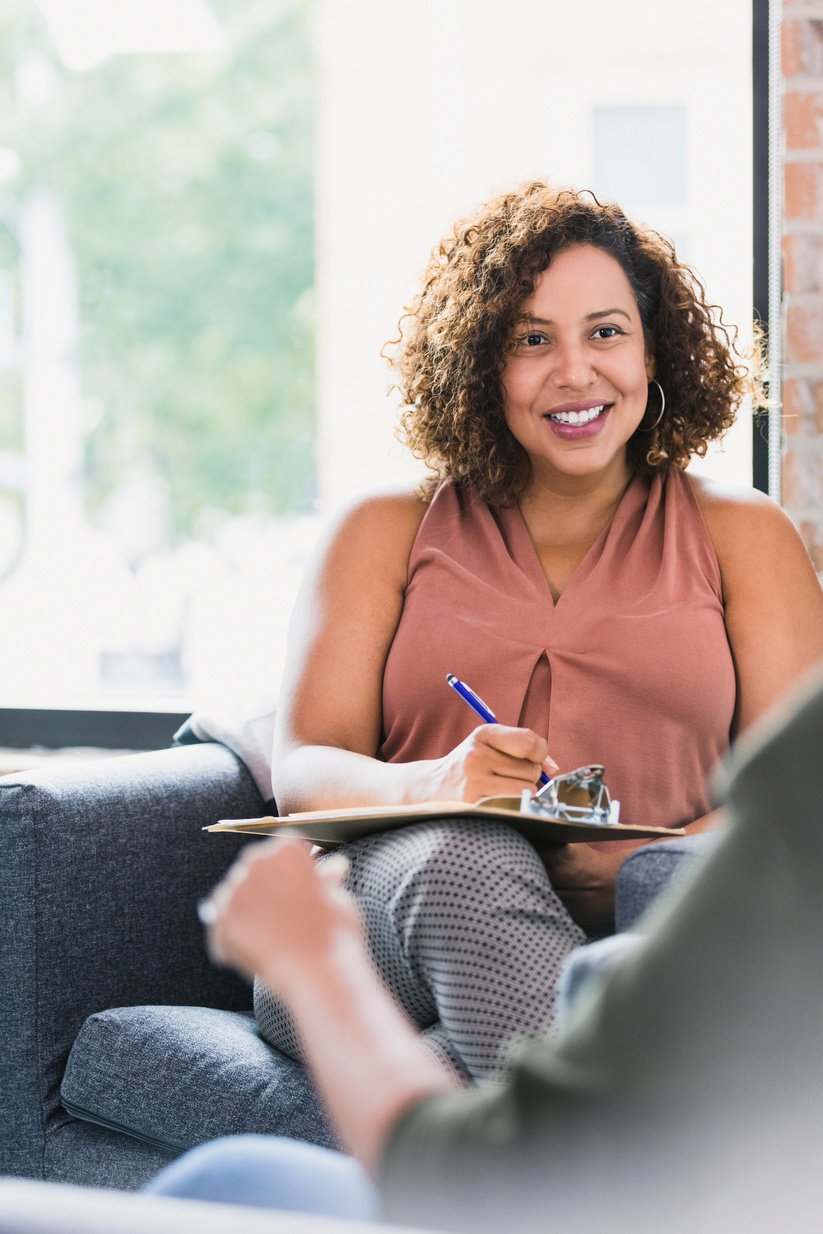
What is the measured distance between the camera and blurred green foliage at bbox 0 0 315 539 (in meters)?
6.41

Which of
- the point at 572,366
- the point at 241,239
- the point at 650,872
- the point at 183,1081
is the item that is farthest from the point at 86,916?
the point at 241,239

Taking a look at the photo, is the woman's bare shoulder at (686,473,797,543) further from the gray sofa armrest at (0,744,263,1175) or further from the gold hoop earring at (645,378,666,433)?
the gray sofa armrest at (0,744,263,1175)

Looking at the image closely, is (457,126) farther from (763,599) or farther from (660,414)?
(763,599)

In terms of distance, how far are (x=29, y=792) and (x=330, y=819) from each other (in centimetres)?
44

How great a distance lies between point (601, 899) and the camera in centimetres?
144

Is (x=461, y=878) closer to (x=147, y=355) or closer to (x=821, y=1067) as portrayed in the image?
(x=821, y=1067)

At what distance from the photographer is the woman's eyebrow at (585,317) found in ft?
5.59

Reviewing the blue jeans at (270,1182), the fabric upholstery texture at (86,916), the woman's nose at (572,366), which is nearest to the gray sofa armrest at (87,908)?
the fabric upholstery texture at (86,916)

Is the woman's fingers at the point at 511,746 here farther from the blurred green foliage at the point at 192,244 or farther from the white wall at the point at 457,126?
the blurred green foliage at the point at 192,244

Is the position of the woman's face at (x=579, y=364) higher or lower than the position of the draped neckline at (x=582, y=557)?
higher

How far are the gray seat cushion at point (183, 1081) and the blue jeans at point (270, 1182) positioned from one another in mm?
612

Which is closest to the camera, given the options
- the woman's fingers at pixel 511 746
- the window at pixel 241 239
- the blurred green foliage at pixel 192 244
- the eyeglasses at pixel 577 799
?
the eyeglasses at pixel 577 799

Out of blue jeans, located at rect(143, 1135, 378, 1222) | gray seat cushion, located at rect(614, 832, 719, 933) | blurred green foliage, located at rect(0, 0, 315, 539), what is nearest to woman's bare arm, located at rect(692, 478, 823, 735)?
gray seat cushion, located at rect(614, 832, 719, 933)

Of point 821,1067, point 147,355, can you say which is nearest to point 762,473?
point 821,1067
